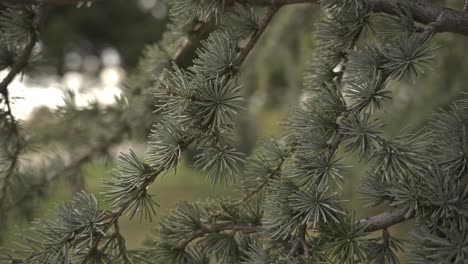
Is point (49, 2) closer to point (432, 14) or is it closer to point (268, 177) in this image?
point (268, 177)

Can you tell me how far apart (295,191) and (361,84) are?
0.50 feet

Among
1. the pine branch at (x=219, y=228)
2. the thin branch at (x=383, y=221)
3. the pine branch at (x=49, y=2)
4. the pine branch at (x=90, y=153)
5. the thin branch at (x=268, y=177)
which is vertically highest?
the pine branch at (x=49, y=2)

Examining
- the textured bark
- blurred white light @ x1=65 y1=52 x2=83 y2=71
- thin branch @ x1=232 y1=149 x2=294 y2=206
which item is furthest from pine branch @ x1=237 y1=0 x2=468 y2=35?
blurred white light @ x1=65 y1=52 x2=83 y2=71

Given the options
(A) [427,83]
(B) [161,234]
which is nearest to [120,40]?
(A) [427,83]

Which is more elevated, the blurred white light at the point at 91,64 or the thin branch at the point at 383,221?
the thin branch at the point at 383,221

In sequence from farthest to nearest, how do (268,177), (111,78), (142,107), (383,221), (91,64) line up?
(91,64)
(111,78)
(142,107)
(268,177)
(383,221)

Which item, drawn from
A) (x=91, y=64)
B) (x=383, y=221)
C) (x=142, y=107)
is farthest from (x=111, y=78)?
(x=91, y=64)

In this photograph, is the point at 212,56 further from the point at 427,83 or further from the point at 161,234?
the point at 427,83

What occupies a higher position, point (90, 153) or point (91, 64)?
point (90, 153)

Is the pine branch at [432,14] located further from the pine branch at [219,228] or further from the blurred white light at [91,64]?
the blurred white light at [91,64]

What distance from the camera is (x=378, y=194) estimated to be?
715mm

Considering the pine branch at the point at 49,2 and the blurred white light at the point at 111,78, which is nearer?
the pine branch at the point at 49,2

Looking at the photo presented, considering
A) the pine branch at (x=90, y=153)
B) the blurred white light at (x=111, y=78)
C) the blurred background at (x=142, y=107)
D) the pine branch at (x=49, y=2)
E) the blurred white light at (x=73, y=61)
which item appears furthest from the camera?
the blurred white light at (x=73, y=61)

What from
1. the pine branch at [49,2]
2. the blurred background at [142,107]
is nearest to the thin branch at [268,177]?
the blurred background at [142,107]
